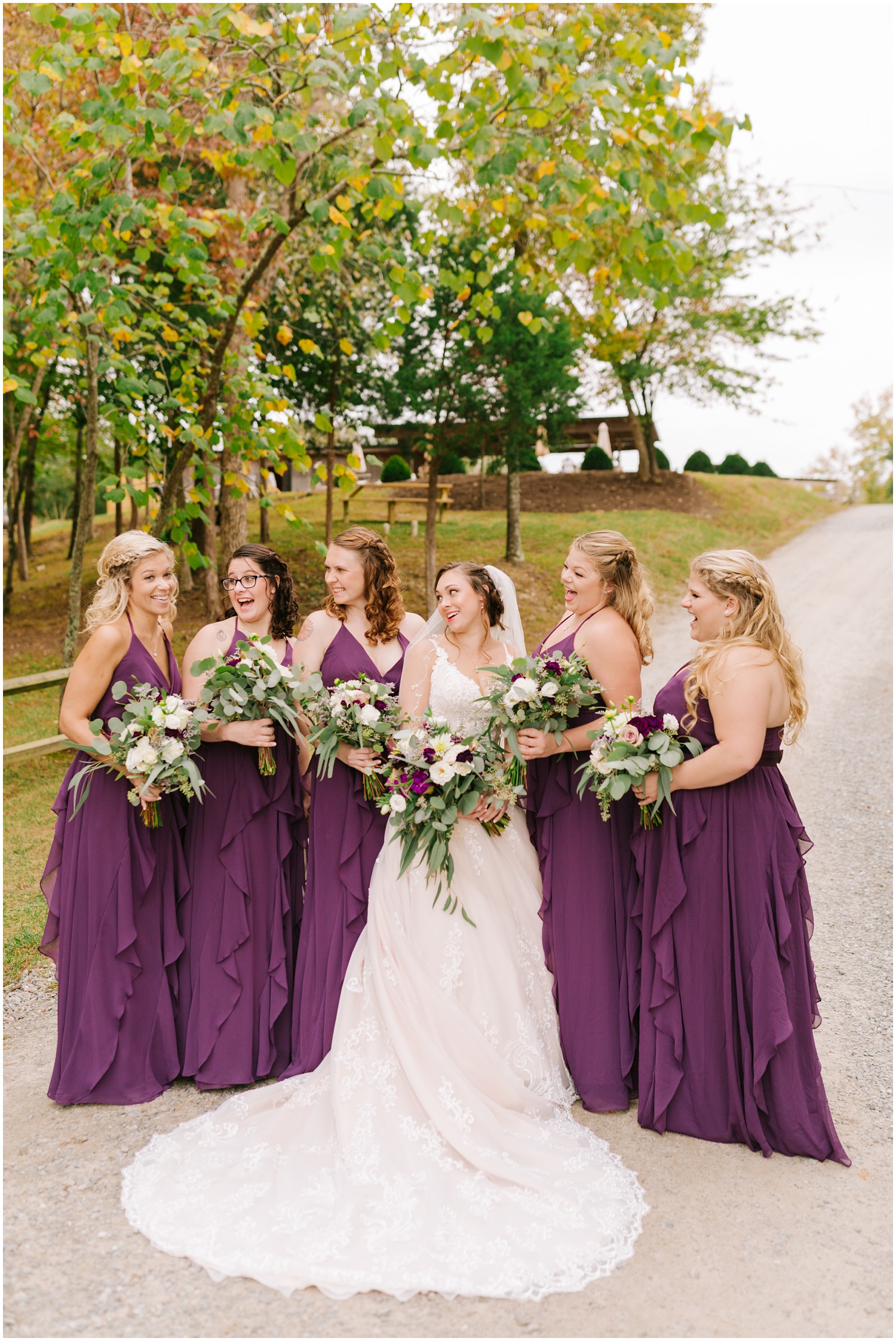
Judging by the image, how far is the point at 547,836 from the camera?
4473 millimetres

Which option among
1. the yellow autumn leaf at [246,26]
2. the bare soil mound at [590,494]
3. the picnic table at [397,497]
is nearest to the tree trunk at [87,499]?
the yellow autumn leaf at [246,26]

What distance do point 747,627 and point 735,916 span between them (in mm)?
1238

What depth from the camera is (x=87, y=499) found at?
10.9 metres

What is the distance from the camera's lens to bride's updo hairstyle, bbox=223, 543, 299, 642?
4.64m

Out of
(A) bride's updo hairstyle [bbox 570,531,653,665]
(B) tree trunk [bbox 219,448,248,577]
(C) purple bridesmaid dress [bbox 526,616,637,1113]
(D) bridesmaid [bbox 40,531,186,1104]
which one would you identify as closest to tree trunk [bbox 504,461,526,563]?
(B) tree trunk [bbox 219,448,248,577]

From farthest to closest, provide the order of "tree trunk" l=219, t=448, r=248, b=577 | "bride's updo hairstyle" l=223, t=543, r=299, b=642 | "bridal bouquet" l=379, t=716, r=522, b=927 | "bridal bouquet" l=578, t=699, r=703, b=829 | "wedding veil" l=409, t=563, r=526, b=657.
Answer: "tree trunk" l=219, t=448, r=248, b=577, "bride's updo hairstyle" l=223, t=543, r=299, b=642, "wedding veil" l=409, t=563, r=526, b=657, "bridal bouquet" l=379, t=716, r=522, b=927, "bridal bouquet" l=578, t=699, r=703, b=829

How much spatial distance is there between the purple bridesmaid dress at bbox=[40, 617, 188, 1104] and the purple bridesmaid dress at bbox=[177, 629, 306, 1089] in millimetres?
118

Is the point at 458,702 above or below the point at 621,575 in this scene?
below

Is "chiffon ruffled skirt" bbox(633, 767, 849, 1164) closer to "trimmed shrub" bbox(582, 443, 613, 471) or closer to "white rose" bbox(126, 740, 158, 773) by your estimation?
"white rose" bbox(126, 740, 158, 773)

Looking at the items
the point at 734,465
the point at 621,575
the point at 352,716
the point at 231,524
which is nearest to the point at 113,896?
the point at 352,716

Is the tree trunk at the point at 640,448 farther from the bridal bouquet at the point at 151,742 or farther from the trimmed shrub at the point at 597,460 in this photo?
the bridal bouquet at the point at 151,742

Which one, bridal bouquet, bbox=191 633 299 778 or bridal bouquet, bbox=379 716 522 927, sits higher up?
bridal bouquet, bbox=191 633 299 778

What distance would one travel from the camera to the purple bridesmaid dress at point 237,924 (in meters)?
4.43

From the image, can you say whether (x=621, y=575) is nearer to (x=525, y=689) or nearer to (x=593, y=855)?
(x=525, y=689)
